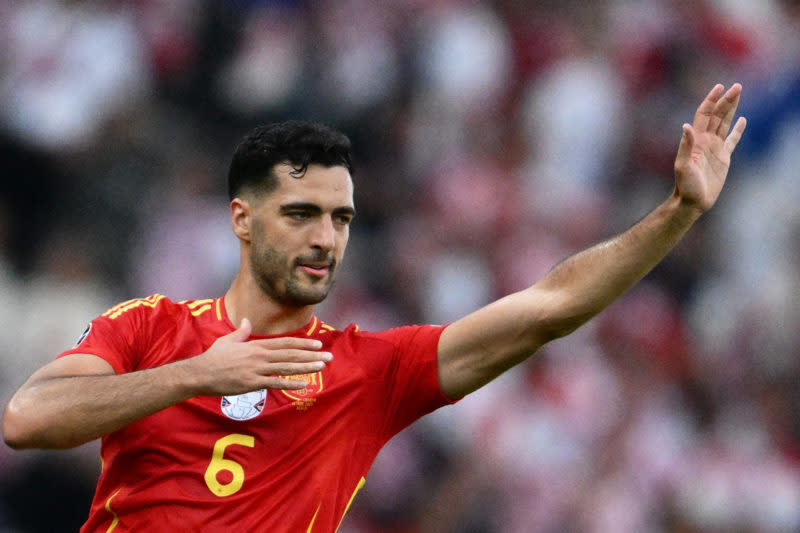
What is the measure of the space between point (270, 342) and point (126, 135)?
18.9 ft

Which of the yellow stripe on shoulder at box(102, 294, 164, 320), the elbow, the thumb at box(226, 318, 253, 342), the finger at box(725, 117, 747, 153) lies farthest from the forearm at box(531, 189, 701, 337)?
the elbow

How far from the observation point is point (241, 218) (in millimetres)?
4398

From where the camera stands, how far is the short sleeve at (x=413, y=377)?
164 inches

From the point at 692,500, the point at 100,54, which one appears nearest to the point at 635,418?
the point at 692,500

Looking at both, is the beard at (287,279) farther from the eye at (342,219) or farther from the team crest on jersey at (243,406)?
the team crest on jersey at (243,406)

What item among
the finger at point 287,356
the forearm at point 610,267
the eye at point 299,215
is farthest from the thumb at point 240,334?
the forearm at point 610,267

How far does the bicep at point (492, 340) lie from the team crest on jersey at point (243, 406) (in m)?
0.63

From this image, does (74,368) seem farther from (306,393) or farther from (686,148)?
(686,148)

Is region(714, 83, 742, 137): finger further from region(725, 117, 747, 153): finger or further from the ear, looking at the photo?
the ear

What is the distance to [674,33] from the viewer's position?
10.0 metres

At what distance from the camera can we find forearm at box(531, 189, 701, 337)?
3.76 meters

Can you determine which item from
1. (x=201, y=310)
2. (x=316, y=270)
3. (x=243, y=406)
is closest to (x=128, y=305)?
(x=201, y=310)

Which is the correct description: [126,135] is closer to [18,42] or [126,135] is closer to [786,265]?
[18,42]

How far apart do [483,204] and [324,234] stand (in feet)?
17.1
